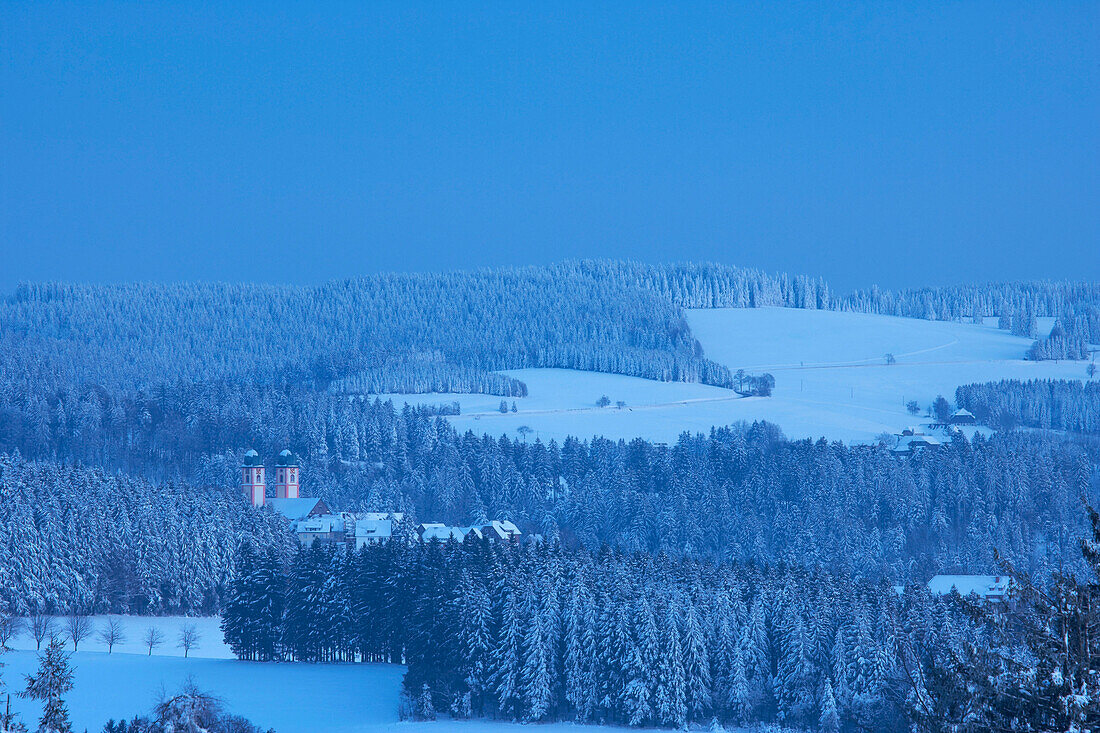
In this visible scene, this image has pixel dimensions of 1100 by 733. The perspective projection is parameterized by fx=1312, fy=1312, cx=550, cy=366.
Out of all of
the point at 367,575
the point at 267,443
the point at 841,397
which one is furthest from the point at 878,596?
the point at 841,397

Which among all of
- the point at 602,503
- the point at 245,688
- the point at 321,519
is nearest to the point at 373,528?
the point at 321,519

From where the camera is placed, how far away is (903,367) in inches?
7313

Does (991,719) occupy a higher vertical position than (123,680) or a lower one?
higher

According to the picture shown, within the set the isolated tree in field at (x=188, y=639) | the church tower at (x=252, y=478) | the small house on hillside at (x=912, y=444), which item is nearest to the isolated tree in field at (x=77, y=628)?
the isolated tree in field at (x=188, y=639)

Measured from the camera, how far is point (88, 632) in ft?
224

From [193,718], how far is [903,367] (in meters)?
178

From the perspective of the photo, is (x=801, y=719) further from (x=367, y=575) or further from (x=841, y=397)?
(x=841, y=397)

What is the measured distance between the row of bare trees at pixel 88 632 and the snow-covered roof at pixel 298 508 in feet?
122

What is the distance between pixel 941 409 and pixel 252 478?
82221mm

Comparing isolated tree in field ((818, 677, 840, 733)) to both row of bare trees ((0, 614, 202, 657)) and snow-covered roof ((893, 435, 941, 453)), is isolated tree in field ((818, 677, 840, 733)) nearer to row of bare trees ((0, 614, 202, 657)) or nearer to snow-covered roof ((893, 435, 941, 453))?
row of bare trees ((0, 614, 202, 657))

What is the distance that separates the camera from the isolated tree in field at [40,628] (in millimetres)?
63531

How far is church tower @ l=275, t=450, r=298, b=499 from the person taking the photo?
12075 cm

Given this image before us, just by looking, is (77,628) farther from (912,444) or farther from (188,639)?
(912,444)

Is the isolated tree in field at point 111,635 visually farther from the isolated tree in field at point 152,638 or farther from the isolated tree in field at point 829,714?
the isolated tree in field at point 829,714
